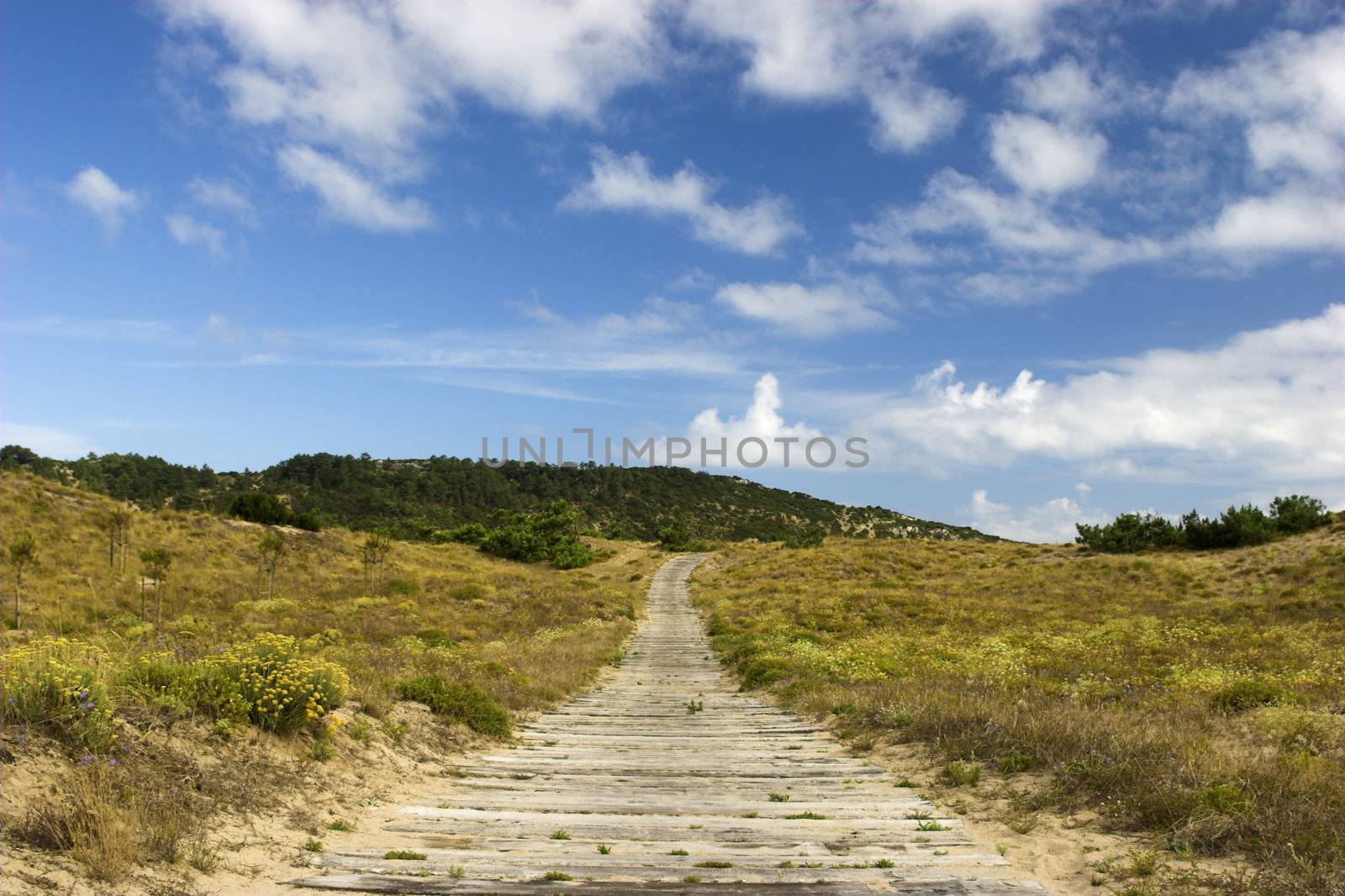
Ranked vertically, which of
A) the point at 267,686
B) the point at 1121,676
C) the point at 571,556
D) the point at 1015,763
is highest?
the point at 267,686

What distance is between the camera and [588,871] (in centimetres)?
538

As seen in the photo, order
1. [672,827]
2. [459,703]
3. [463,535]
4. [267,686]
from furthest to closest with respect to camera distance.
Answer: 1. [463,535]
2. [459,703]
3. [267,686]
4. [672,827]

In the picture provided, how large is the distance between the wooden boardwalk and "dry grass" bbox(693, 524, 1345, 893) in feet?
5.11

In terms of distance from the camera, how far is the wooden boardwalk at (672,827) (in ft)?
17.3

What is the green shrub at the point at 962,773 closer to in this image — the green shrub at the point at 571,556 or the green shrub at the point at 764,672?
the green shrub at the point at 764,672

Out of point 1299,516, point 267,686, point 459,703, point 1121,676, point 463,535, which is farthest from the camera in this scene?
point 463,535

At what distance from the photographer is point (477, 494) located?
110 meters

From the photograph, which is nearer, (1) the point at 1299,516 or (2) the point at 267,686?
(2) the point at 267,686

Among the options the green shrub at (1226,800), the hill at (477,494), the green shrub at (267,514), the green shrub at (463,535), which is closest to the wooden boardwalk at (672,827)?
the green shrub at (1226,800)

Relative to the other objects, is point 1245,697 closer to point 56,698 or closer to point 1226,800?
point 1226,800

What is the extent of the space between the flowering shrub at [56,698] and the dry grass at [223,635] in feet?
0.19

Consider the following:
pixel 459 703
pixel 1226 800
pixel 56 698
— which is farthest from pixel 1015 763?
pixel 56 698

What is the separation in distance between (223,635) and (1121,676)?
21795mm

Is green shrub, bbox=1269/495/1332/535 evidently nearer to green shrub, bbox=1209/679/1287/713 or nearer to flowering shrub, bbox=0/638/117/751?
green shrub, bbox=1209/679/1287/713
